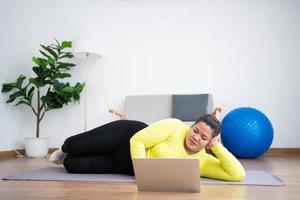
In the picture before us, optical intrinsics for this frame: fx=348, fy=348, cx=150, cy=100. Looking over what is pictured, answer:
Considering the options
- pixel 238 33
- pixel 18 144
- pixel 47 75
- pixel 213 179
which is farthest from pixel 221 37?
pixel 18 144

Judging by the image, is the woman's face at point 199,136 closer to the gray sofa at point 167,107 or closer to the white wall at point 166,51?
the gray sofa at point 167,107

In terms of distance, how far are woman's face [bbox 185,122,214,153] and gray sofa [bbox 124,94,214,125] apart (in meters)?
2.14

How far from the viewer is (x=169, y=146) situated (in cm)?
205

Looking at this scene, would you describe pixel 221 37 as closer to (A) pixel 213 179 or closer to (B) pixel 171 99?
(B) pixel 171 99

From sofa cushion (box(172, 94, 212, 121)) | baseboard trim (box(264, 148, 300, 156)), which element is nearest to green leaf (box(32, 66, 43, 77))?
sofa cushion (box(172, 94, 212, 121))

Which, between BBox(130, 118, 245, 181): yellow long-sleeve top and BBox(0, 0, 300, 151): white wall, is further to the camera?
BBox(0, 0, 300, 151): white wall

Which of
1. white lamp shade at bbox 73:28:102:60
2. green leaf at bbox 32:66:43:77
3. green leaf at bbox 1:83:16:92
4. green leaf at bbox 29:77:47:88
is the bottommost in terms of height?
green leaf at bbox 1:83:16:92

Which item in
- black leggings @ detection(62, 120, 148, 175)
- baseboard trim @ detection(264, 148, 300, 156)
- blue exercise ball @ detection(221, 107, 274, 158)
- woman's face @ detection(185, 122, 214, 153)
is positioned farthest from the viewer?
baseboard trim @ detection(264, 148, 300, 156)

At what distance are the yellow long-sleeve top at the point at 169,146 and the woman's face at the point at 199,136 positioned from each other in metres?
0.06

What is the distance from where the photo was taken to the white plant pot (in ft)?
14.0

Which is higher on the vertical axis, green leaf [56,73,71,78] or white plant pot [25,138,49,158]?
green leaf [56,73,71,78]

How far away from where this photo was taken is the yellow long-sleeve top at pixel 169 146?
6.60ft

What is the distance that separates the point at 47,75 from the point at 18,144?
3.35 ft

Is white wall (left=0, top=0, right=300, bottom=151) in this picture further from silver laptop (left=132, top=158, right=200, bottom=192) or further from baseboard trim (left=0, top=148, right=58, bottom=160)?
silver laptop (left=132, top=158, right=200, bottom=192)
